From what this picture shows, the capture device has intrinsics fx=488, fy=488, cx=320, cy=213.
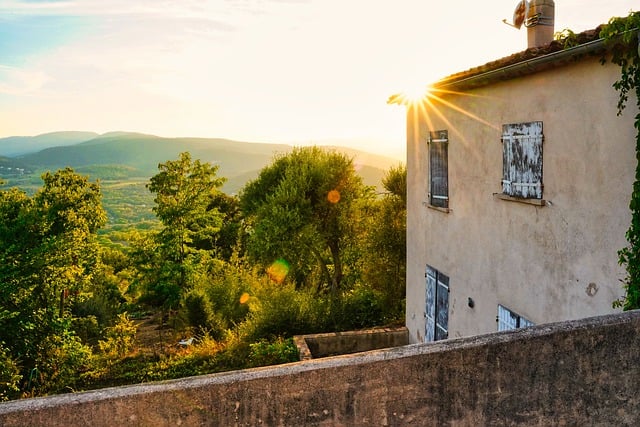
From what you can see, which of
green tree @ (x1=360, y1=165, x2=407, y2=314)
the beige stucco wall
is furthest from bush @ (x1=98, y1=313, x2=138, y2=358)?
the beige stucco wall

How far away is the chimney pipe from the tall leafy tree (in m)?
21.4

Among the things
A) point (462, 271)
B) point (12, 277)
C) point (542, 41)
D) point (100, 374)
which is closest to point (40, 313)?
point (12, 277)

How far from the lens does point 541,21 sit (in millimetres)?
8094

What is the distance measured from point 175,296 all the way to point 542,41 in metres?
22.3

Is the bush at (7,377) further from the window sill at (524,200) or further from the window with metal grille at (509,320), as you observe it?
the window sill at (524,200)

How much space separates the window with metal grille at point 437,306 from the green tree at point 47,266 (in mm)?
10762

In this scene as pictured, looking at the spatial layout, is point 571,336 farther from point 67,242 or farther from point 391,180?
point 67,242

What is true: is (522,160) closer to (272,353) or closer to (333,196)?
(272,353)

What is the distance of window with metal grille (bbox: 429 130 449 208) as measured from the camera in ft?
30.2

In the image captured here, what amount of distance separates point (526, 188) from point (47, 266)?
1955 centimetres

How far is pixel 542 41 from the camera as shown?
811 cm

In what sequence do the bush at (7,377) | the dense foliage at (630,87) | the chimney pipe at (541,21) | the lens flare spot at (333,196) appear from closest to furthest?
the dense foliage at (630,87) < the chimney pipe at (541,21) < the bush at (7,377) < the lens flare spot at (333,196)

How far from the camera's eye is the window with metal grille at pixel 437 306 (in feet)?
30.8

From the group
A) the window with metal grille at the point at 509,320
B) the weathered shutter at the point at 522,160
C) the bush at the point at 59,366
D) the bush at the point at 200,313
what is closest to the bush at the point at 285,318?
the bush at the point at 200,313
